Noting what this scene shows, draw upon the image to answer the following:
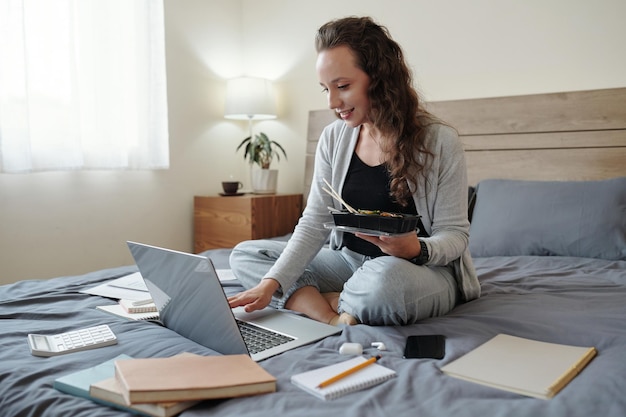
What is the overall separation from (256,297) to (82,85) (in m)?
1.74

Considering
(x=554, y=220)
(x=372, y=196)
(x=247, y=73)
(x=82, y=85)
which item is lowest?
(x=554, y=220)

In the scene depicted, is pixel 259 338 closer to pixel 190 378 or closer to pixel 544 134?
pixel 190 378

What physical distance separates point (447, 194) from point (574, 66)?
4.68 ft

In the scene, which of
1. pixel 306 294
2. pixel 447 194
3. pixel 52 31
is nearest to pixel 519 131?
pixel 447 194

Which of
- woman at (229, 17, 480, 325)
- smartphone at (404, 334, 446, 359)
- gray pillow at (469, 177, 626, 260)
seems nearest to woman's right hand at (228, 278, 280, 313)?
woman at (229, 17, 480, 325)

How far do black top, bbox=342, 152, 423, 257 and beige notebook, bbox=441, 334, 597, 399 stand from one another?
0.50 meters

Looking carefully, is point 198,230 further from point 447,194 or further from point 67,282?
point 447,194

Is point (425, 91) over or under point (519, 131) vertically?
over

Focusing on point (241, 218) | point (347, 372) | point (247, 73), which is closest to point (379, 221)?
point (347, 372)

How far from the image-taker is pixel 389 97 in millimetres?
1514

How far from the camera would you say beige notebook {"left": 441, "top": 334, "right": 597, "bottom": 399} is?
883mm

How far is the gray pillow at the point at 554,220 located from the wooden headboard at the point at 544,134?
24 centimetres

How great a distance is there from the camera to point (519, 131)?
8.34 ft

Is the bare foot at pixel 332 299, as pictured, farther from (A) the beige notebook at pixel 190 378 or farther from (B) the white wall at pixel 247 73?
(B) the white wall at pixel 247 73
